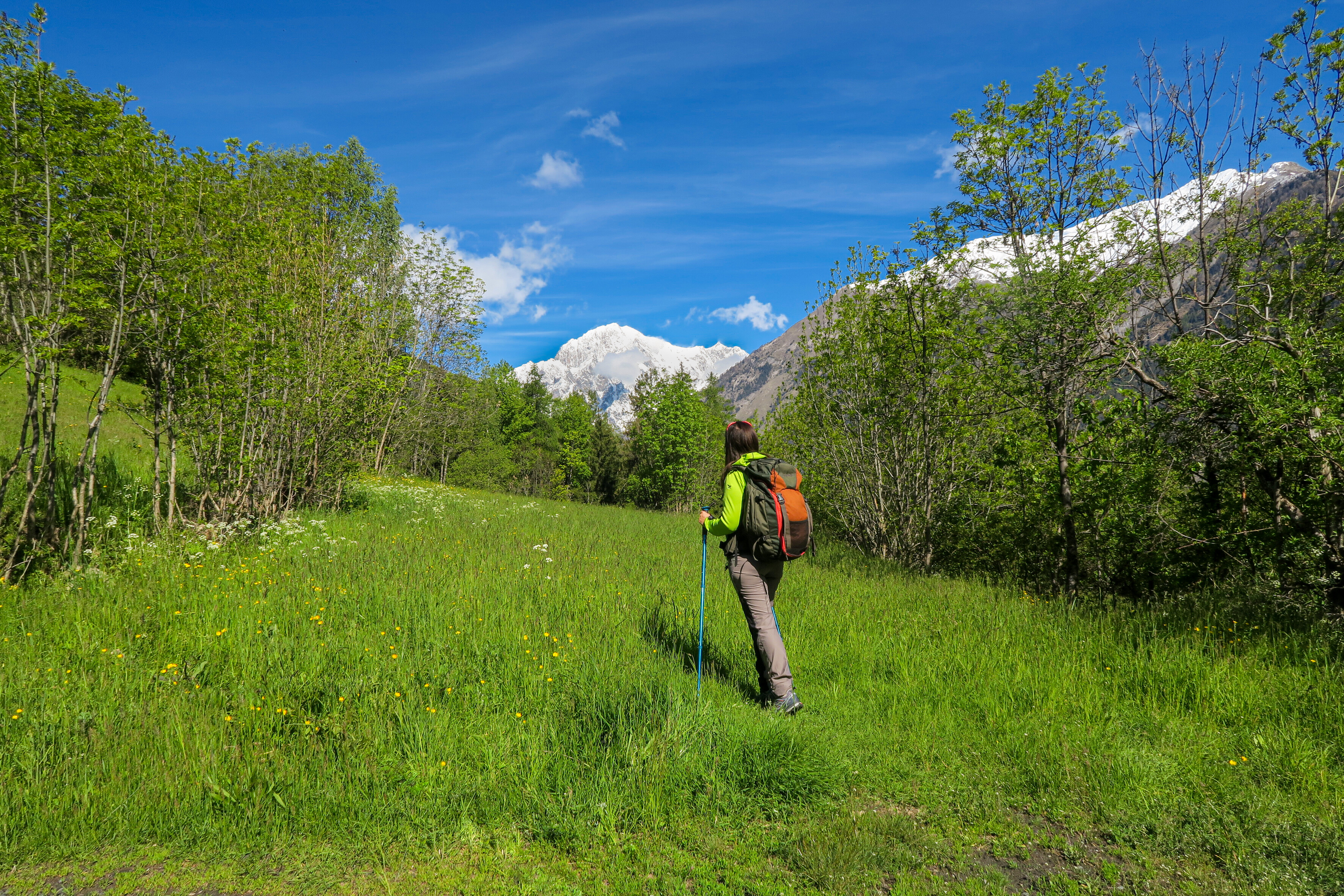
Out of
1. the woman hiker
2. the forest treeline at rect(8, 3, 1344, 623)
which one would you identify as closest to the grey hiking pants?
the woman hiker

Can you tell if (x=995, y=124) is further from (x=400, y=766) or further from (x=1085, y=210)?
(x=400, y=766)

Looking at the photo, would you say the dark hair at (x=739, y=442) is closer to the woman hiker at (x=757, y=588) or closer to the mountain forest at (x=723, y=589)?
the woman hiker at (x=757, y=588)

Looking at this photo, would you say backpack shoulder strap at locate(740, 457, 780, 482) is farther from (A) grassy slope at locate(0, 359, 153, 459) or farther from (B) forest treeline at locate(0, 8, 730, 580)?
(A) grassy slope at locate(0, 359, 153, 459)

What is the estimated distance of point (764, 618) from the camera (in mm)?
4754

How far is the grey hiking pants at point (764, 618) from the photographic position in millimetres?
4723

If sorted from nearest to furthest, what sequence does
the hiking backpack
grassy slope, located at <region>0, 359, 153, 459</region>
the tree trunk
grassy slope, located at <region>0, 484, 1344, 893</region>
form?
grassy slope, located at <region>0, 484, 1344, 893</region>, the hiking backpack, the tree trunk, grassy slope, located at <region>0, 359, 153, 459</region>

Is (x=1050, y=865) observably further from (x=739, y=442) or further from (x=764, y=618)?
(x=739, y=442)

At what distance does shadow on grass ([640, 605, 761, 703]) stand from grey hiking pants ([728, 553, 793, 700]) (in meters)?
0.32

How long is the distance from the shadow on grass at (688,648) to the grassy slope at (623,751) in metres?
0.06

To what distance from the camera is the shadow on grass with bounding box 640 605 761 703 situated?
5.29 m

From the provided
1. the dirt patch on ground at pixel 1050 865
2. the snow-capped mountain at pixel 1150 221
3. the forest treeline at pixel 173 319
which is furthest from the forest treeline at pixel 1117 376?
the forest treeline at pixel 173 319

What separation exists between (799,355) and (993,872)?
36.8 feet

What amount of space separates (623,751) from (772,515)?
199cm

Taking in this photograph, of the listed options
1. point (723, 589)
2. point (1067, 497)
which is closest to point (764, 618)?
point (723, 589)
